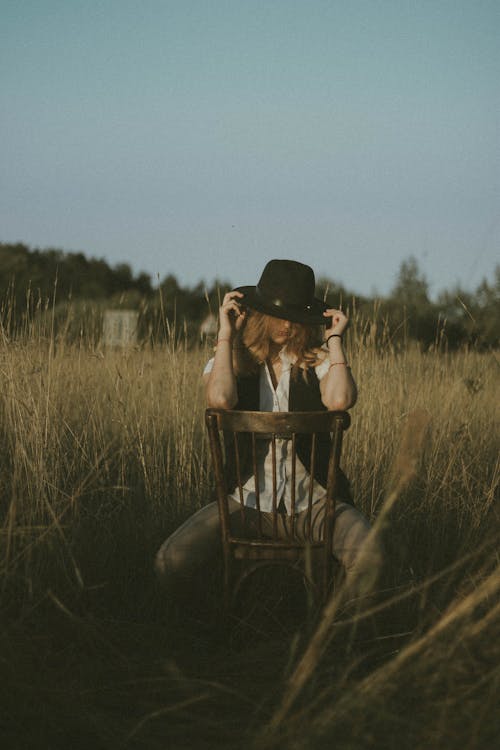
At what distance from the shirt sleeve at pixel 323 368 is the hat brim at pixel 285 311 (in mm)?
132

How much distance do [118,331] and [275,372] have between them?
266 cm

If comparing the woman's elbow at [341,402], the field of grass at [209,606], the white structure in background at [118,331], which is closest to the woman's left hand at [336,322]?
the woman's elbow at [341,402]

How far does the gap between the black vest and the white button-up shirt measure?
20mm

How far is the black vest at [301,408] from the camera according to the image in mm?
2479

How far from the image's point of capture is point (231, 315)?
2551 mm

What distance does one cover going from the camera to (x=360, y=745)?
4.90ft

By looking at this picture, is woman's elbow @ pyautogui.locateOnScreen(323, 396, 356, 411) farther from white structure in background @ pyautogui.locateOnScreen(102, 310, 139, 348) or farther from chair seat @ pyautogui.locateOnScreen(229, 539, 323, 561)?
white structure in background @ pyautogui.locateOnScreen(102, 310, 139, 348)

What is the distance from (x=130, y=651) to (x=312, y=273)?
1292mm

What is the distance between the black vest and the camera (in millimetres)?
2479

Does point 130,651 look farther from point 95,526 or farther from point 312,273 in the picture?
point 312,273

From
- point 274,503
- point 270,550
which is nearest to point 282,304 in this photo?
point 274,503

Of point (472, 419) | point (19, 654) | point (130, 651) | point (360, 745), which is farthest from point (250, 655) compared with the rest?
point (472, 419)

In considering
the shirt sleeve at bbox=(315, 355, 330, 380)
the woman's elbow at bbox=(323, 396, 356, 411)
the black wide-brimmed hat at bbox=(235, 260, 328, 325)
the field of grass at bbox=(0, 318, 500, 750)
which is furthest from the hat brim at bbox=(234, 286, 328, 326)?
the field of grass at bbox=(0, 318, 500, 750)

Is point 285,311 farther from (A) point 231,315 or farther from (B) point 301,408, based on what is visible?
(B) point 301,408
